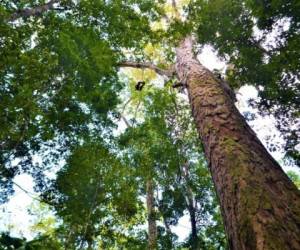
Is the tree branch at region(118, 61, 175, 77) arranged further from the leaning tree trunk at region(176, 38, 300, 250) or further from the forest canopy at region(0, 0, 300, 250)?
the leaning tree trunk at region(176, 38, 300, 250)

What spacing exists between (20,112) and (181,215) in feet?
20.9

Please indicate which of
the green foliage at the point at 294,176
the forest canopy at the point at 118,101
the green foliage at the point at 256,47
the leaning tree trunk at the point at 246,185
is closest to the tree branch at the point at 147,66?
the forest canopy at the point at 118,101

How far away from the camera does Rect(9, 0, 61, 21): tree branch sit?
9.28m

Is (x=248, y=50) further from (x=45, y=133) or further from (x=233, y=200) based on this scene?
(x=233, y=200)

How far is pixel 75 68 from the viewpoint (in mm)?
10812

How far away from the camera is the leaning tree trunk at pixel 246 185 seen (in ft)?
7.87

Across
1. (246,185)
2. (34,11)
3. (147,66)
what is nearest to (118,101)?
(147,66)

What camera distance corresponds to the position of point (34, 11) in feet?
32.4

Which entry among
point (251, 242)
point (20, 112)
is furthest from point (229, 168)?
point (20, 112)

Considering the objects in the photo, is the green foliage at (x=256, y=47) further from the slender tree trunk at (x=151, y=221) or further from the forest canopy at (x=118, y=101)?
the slender tree trunk at (x=151, y=221)

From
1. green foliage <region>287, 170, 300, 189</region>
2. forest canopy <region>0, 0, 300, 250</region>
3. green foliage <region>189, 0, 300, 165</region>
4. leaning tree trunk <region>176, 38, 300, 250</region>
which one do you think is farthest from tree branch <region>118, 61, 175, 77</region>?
green foliage <region>287, 170, 300, 189</region>

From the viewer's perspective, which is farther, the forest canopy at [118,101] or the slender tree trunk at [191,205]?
the slender tree trunk at [191,205]

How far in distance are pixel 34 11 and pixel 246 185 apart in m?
8.76

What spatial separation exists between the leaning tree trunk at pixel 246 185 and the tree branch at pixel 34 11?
647 centimetres
